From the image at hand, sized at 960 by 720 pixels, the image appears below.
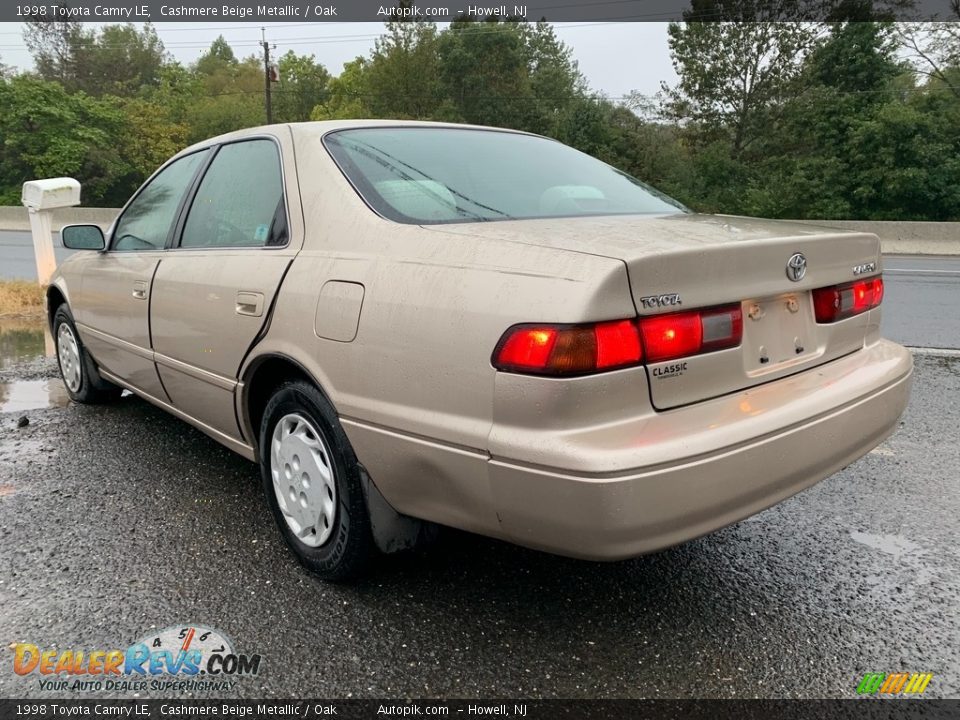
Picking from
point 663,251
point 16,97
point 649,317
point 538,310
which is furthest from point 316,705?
point 16,97

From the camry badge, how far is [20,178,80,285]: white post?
23.5 ft

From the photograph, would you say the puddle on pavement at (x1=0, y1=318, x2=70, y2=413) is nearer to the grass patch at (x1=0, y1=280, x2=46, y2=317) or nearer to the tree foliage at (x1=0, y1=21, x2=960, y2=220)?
the grass patch at (x1=0, y1=280, x2=46, y2=317)

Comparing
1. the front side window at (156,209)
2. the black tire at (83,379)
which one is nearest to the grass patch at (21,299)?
the black tire at (83,379)

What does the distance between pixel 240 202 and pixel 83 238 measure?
157 centimetres

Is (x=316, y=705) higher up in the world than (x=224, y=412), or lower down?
lower down

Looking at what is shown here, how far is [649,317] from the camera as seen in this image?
1.79 meters

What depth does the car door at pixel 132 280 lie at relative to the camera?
3.41 metres

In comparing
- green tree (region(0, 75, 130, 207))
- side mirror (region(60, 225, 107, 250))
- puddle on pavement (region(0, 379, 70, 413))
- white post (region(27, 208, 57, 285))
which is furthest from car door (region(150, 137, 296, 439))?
green tree (region(0, 75, 130, 207))

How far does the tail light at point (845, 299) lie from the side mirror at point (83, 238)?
143 inches

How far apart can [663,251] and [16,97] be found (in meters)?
46.8

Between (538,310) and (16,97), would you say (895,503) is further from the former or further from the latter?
(16,97)

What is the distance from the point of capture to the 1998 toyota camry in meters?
1.72

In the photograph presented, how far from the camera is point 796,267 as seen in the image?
6.95ft

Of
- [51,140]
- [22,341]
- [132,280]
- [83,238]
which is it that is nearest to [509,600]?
[132,280]
